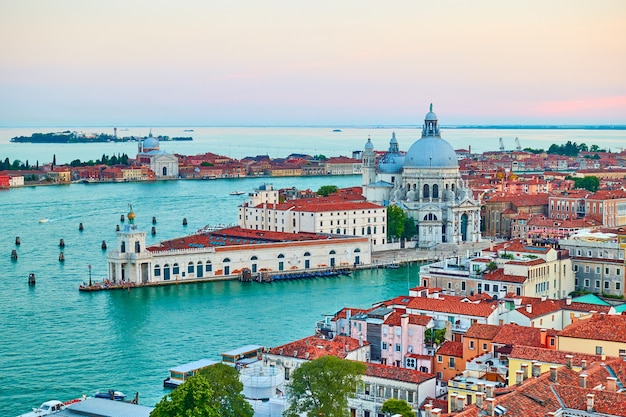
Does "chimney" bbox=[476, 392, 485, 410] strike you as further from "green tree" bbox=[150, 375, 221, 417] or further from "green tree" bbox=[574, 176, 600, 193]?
"green tree" bbox=[574, 176, 600, 193]

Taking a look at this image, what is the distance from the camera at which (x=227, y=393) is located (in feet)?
30.0

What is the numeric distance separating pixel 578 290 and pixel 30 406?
345 inches

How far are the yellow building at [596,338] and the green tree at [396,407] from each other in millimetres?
2071

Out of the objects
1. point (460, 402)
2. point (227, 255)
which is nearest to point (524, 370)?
point (460, 402)

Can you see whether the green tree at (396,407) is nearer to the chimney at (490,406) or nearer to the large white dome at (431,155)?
the chimney at (490,406)

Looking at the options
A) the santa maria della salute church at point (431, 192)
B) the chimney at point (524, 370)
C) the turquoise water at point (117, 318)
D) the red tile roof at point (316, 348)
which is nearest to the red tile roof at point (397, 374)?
the red tile roof at point (316, 348)

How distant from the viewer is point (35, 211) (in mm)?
41719

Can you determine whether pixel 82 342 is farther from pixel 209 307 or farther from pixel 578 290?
pixel 578 290

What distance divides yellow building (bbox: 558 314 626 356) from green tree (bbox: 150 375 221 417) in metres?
4.17

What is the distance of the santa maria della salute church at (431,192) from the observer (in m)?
30.4

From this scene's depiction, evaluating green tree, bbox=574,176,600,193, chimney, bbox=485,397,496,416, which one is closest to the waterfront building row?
chimney, bbox=485,397,496,416

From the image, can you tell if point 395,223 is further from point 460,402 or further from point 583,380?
point 583,380

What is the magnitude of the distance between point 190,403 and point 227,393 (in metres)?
0.85

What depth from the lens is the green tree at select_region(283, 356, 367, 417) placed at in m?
9.19
